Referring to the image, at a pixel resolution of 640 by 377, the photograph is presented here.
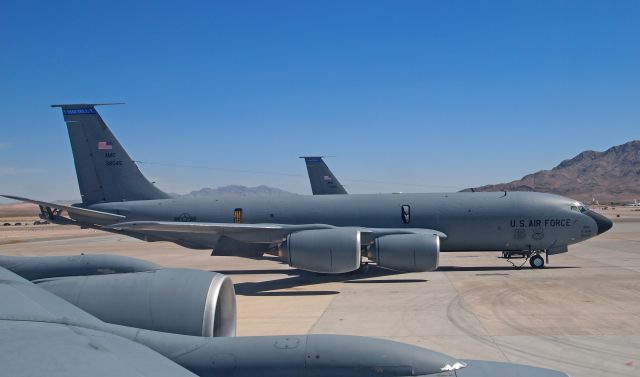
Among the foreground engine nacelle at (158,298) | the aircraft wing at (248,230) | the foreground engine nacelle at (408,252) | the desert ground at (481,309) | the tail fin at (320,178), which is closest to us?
the foreground engine nacelle at (158,298)

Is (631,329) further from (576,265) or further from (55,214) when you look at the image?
(55,214)

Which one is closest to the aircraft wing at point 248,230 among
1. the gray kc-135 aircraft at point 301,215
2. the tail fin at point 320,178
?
the gray kc-135 aircraft at point 301,215

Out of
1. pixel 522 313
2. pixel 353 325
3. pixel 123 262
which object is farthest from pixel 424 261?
pixel 123 262

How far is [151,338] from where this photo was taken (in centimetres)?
433

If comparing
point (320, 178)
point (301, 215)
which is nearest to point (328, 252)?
point (301, 215)

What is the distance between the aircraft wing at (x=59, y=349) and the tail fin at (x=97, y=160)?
1985 centimetres

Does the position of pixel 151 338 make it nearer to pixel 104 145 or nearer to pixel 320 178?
pixel 104 145

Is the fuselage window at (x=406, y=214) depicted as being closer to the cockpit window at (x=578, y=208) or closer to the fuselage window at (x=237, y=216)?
the cockpit window at (x=578, y=208)

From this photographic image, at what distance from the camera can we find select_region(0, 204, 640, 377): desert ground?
9727 mm

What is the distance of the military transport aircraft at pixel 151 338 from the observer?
2646mm

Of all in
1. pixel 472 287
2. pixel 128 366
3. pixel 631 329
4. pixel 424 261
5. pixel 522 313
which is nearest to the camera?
pixel 128 366

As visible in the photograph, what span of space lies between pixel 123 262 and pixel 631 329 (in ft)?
31.8

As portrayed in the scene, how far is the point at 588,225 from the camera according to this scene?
2144cm

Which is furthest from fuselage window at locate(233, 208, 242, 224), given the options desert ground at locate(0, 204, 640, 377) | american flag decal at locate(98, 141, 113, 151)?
american flag decal at locate(98, 141, 113, 151)
